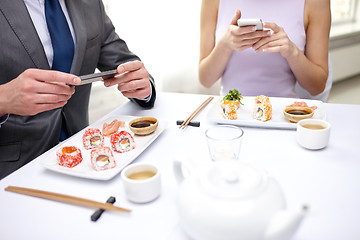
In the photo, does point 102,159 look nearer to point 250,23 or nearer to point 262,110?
point 262,110

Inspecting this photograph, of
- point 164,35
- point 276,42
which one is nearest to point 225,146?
point 276,42

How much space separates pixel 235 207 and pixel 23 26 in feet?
3.55

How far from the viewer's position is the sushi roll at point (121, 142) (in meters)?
1.00

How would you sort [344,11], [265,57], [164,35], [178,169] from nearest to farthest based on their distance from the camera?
[178,169]
[265,57]
[164,35]
[344,11]

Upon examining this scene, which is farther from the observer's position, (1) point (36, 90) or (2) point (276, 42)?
(2) point (276, 42)

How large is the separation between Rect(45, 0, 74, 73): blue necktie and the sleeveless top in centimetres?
81

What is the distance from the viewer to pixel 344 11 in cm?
423

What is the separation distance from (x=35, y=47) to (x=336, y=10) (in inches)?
160

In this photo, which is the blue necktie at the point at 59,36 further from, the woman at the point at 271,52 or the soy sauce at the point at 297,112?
the soy sauce at the point at 297,112

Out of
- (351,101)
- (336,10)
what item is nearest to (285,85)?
(351,101)

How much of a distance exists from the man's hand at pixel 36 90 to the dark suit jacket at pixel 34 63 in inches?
8.9

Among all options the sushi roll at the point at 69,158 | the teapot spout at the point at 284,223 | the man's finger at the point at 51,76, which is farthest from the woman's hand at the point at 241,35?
the teapot spout at the point at 284,223

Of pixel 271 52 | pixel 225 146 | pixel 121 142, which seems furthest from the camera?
pixel 271 52

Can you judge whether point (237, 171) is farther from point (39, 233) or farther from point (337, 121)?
point (337, 121)
